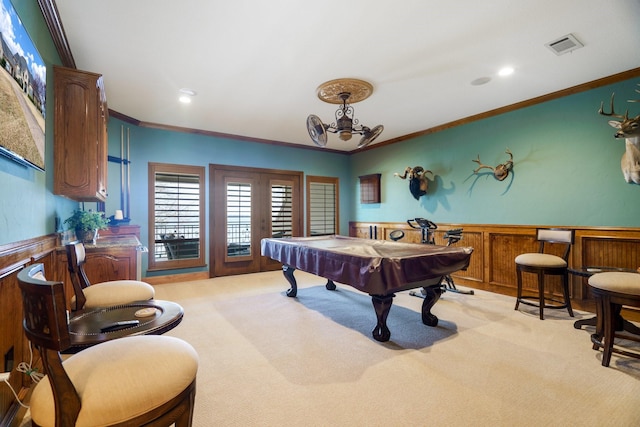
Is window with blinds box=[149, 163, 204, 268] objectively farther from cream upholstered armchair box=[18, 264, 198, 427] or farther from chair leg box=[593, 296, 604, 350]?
chair leg box=[593, 296, 604, 350]

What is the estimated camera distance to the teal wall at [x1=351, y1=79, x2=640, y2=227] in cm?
337

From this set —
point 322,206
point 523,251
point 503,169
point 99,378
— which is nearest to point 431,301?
point 523,251

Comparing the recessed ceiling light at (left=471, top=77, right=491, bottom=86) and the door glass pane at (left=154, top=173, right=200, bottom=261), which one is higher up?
the recessed ceiling light at (left=471, top=77, right=491, bottom=86)

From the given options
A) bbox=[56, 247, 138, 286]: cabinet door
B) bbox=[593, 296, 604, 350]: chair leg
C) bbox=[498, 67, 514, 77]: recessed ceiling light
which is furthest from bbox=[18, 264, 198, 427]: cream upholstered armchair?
bbox=[498, 67, 514, 77]: recessed ceiling light

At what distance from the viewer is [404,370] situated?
7.25 ft

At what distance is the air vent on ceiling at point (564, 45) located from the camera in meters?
2.60

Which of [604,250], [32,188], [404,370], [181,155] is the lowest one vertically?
[404,370]

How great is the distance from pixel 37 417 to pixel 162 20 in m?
2.65

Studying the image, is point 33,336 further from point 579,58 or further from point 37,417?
point 579,58

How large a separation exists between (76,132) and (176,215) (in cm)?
269

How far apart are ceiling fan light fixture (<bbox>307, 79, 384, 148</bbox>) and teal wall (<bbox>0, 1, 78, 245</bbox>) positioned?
2229 millimetres

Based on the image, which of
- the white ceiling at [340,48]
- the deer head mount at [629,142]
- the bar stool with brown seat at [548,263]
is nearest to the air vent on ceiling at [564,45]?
the white ceiling at [340,48]

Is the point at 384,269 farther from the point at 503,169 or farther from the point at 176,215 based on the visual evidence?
the point at 176,215

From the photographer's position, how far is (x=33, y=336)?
0.93m
